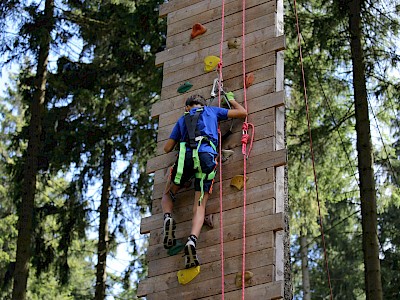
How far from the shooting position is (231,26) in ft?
22.1

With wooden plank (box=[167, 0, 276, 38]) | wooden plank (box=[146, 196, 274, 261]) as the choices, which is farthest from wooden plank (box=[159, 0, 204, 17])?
wooden plank (box=[146, 196, 274, 261])

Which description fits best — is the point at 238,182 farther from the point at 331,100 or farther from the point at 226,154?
the point at 331,100

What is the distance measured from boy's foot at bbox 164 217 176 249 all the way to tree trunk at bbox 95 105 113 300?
707 centimetres

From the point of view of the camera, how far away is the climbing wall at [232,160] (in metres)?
5.59

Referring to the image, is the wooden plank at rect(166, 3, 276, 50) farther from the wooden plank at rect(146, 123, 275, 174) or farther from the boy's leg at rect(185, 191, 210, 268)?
the boy's leg at rect(185, 191, 210, 268)

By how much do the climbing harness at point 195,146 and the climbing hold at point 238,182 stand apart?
A: 0.49ft

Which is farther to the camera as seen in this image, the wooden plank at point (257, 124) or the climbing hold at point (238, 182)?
the wooden plank at point (257, 124)

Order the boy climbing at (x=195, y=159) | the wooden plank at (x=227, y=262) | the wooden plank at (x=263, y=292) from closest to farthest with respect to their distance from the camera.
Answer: the wooden plank at (x=263, y=292) → the wooden plank at (x=227, y=262) → the boy climbing at (x=195, y=159)

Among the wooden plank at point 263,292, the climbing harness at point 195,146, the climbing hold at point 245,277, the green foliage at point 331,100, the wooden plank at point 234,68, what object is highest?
the green foliage at point 331,100

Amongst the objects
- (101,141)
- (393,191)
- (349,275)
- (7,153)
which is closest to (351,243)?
(349,275)

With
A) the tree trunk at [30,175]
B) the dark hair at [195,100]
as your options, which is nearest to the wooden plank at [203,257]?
the dark hair at [195,100]

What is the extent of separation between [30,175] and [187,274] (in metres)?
5.75

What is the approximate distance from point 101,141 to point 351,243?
1119 centimetres

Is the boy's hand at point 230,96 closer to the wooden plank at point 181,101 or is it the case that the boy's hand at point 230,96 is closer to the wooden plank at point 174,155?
the wooden plank at point 181,101
